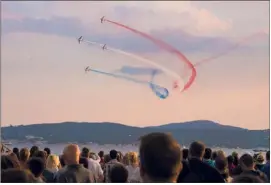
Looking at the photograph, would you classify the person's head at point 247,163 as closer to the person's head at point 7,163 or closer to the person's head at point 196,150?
the person's head at point 196,150

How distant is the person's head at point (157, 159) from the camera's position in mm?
4246

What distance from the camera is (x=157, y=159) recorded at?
424 centimetres

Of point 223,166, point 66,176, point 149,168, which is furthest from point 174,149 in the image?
point 223,166

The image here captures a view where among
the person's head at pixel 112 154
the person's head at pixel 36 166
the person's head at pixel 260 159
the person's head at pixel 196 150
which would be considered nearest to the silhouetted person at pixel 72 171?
the person's head at pixel 36 166

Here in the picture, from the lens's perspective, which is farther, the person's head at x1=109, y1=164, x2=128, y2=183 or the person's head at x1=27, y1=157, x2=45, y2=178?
the person's head at x1=27, y1=157, x2=45, y2=178

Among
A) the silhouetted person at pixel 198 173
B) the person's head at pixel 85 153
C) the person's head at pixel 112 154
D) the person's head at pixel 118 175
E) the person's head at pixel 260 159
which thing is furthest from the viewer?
the person's head at pixel 85 153

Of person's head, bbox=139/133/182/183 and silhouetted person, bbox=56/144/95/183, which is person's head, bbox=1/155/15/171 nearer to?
silhouetted person, bbox=56/144/95/183

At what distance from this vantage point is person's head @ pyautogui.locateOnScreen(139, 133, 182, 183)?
425cm

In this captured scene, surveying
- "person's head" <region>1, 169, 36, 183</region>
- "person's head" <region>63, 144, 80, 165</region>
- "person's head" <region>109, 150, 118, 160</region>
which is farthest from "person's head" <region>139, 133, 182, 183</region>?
"person's head" <region>109, 150, 118, 160</region>

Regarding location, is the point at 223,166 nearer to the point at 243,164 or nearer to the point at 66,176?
the point at 243,164

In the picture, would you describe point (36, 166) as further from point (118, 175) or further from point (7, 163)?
point (118, 175)

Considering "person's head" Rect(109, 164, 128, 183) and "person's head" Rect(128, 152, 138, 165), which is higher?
"person's head" Rect(128, 152, 138, 165)

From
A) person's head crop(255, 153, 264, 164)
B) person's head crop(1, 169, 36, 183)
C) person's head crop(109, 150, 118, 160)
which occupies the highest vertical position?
person's head crop(109, 150, 118, 160)

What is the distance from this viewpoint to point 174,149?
14.3 feet
